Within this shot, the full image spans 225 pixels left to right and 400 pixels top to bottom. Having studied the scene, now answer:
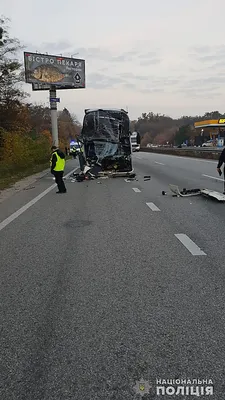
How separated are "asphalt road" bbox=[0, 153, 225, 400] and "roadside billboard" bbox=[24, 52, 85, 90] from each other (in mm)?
30411

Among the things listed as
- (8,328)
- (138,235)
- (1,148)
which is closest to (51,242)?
(138,235)

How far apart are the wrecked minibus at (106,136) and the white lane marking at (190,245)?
12134 mm

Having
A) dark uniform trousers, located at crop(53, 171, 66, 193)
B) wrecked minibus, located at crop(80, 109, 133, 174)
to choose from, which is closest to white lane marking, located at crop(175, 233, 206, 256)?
dark uniform trousers, located at crop(53, 171, 66, 193)

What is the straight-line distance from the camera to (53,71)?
37.1 m

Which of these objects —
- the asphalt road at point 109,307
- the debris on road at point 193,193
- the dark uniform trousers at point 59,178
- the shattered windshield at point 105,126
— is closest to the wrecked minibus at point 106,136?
the shattered windshield at point 105,126

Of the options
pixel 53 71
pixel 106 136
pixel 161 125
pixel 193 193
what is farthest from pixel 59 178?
pixel 161 125

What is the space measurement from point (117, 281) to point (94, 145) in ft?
47.4

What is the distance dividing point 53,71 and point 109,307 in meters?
36.3

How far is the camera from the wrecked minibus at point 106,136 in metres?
18.3

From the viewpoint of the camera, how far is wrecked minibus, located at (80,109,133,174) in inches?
719

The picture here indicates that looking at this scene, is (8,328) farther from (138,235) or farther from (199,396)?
(138,235)

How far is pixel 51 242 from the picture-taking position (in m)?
6.61

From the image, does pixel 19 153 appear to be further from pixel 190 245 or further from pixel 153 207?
pixel 190 245

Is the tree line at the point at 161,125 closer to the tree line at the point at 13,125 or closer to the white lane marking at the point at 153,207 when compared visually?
the tree line at the point at 13,125
